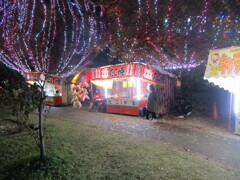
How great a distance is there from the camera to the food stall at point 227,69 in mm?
6402

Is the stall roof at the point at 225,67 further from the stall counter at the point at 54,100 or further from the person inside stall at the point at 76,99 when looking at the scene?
the stall counter at the point at 54,100

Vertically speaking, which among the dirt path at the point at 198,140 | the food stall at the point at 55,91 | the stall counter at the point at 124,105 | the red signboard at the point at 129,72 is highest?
the red signboard at the point at 129,72

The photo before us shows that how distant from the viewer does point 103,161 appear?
4.34 metres

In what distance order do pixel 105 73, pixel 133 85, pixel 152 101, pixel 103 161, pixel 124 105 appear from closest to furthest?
1. pixel 103 161
2. pixel 152 101
3. pixel 124 105
4. pixel 133 85
5. pixel 105 73

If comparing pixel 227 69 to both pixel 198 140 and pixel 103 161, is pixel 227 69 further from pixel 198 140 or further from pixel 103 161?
pixel 103 161

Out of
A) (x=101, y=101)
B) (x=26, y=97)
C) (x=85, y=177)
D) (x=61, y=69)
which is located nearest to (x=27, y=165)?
(x=85, y=177)

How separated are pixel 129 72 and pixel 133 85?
1779 millimetres

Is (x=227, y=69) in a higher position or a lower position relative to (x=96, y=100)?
higher

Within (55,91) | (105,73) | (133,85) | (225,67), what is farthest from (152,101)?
(55,91)

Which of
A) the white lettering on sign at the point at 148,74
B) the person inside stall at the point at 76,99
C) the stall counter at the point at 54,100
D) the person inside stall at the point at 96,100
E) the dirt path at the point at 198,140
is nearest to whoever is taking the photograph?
the dirt path at the point at 198,140

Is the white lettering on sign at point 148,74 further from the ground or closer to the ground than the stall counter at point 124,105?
further from the ground

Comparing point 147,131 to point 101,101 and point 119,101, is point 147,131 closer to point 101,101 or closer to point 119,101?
point 119,101

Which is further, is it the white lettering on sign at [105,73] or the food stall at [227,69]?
the white lettering on sign at [105,73]

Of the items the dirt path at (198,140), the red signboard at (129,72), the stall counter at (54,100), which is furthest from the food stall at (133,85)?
the stall counter at (54,100)
